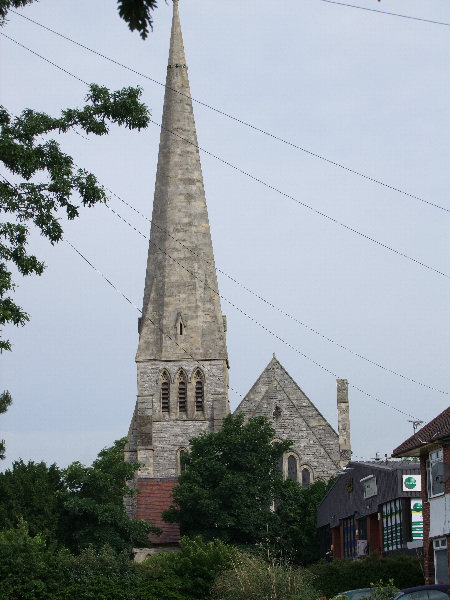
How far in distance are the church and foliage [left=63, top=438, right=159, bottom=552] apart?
53.6 feet

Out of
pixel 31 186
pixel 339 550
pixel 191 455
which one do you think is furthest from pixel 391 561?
pixel 191 455

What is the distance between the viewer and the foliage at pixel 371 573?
3088 centimetres

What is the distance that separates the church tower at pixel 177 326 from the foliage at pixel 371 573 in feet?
110

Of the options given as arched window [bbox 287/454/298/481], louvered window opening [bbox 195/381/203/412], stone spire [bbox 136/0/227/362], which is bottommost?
arched window [bbox 287/454/298/481]

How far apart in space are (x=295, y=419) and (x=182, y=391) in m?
7.29

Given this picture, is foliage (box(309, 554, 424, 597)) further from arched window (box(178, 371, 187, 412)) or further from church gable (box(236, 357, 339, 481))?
arched window (box(178, 371, 187, 412))

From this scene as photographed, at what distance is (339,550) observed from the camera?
145ft

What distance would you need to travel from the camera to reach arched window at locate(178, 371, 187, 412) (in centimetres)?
6750

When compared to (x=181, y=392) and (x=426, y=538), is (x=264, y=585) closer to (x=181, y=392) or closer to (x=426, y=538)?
(x=426, y=538)

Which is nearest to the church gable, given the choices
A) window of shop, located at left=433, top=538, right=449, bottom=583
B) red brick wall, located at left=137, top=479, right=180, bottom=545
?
red brick wall, located at left=137, top=479, right=180, bottom=545

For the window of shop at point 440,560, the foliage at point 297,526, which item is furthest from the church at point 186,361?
the window of shop at point 440,560

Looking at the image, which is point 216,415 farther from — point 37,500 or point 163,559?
point 163,559

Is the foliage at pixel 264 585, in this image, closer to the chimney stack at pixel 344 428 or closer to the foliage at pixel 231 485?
the foliage at pixel 231 485

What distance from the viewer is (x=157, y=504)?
61219 mm
